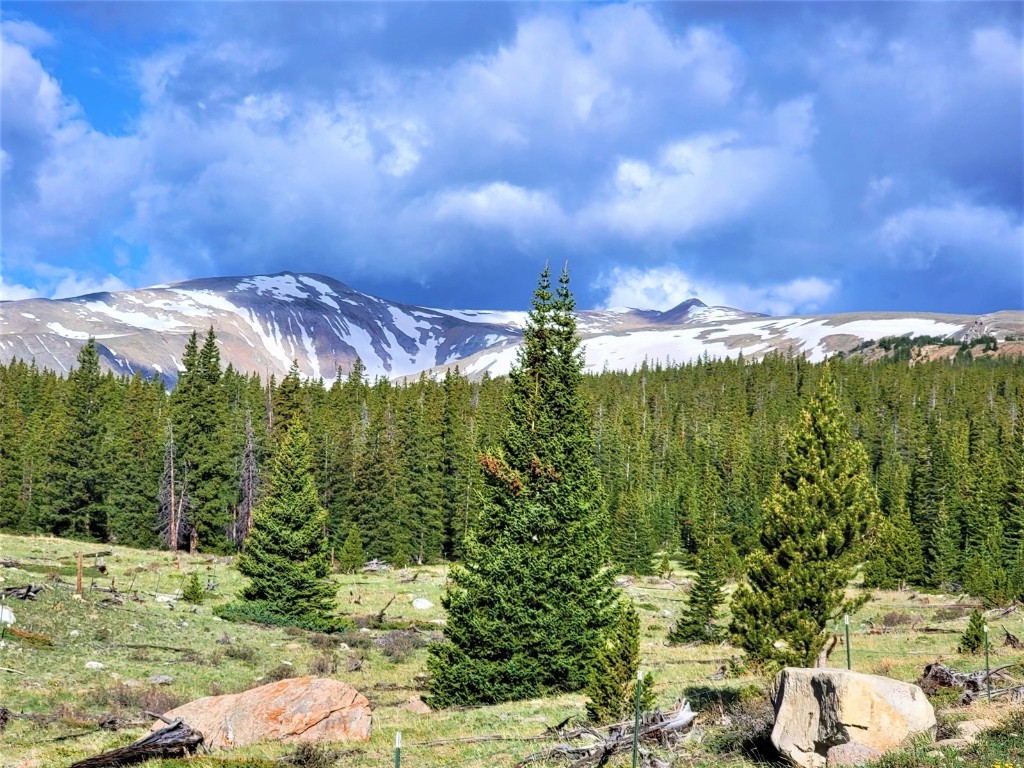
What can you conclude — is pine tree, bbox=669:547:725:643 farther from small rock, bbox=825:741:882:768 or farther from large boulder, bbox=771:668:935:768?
small rock, bbox=825:741:882:768

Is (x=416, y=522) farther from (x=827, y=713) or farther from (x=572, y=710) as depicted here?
(x=827, y=713)

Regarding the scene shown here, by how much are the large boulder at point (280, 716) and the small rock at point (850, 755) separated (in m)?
10.7

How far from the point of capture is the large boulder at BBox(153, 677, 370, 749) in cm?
1800

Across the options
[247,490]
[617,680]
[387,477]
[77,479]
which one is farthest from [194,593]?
[77,479]

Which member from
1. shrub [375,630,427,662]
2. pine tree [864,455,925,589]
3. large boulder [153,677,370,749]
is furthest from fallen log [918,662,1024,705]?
pine tree [864,455,925,589]

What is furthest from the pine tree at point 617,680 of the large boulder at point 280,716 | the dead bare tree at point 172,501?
the dead bare tree at point 172,501

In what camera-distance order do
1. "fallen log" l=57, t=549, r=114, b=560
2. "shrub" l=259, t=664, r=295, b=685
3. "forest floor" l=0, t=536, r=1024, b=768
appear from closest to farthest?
"forest floor" l=0, t=536, r=1024, b=768, "shrub" l=259, t=664, r=295, b=685, "fallen log" l=57, t=549, r=114, b=560

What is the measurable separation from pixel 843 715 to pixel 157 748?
12.8 m

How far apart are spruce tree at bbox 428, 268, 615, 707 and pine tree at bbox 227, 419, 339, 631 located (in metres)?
14.4

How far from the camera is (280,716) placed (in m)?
18.6

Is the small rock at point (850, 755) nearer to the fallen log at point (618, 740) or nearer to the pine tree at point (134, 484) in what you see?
the fallen log at point (618, 740)

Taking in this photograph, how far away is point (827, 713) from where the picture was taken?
1309 centimetres

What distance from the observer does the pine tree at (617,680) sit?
17938 mm

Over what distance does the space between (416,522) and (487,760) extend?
7375 cm
